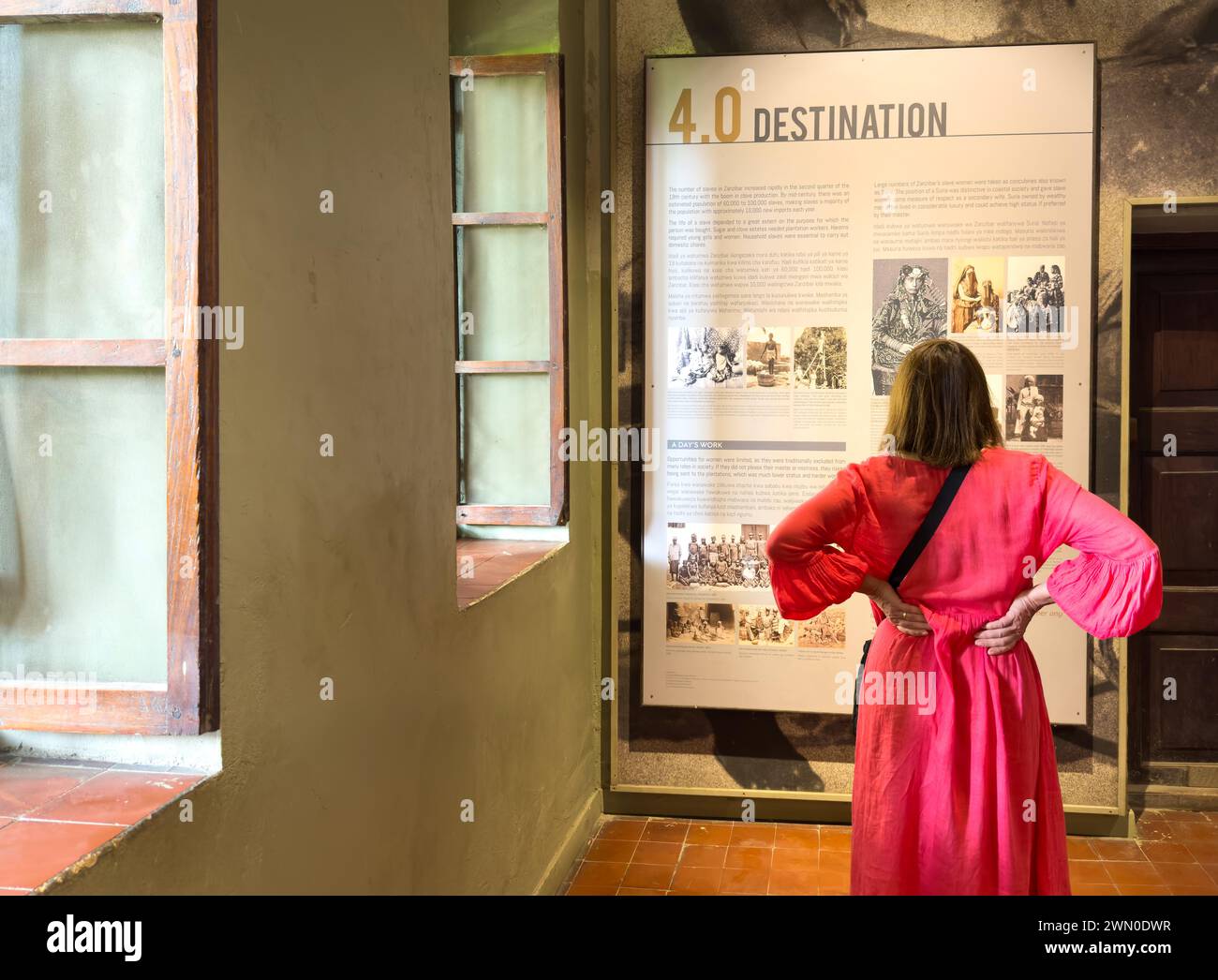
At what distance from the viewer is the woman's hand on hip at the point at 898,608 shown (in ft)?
8.26

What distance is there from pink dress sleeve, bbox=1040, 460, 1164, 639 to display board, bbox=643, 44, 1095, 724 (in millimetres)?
2052

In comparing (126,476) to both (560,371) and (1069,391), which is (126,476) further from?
(1069,391)

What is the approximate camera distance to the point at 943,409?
244 cm

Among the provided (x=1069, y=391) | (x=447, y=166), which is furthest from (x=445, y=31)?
(x=1069, y=391)

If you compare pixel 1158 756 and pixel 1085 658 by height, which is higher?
pixel 1085 658

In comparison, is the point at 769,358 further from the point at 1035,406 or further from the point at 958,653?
the point at 958,653

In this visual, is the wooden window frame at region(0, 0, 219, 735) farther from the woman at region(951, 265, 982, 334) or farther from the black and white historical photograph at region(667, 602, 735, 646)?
the woman at region(951, 265, 982, 334)

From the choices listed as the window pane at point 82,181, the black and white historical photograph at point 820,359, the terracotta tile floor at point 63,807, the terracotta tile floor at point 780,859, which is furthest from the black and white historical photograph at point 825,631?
the window pane at point 82,181

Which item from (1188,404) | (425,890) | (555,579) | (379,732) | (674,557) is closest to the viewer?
(379,732)

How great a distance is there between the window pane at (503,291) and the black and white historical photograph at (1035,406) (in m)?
1.82

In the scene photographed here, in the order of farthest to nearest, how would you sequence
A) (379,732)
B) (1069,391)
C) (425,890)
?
(1069,391) < (425,890) < (379,732)

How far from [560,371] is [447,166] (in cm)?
132

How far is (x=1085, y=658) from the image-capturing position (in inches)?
174

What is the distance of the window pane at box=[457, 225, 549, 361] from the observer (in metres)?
4.05
